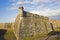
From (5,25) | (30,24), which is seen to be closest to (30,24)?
(30,24)

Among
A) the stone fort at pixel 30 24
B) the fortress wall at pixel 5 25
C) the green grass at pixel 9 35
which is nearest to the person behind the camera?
the stone fort at pixel 30 24

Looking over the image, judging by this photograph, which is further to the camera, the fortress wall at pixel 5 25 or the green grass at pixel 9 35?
the fortress wall at pixel 5 25

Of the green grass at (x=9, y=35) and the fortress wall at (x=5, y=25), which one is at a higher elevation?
the fortress wall at (x=5, y=25)

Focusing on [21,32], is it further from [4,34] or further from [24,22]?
[4,34]

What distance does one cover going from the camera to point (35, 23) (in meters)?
27.9

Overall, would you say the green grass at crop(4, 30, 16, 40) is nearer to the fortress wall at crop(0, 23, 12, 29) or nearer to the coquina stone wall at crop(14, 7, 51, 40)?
the coquina stone wall at crop(14, 7, 51, 40)

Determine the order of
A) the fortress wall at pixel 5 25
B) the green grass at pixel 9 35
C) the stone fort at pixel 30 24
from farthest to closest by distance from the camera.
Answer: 1. the fortress wall at pixel 5 25
2. the green grass at pixel 9 35
3. the stone fort at pixel 30 24

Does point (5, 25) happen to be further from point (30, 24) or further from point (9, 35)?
point (30, 24)

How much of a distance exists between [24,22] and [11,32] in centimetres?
337

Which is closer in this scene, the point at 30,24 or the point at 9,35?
the point at 30,24

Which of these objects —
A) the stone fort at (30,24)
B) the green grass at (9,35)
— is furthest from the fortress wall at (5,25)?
the stone fort at (30,24)

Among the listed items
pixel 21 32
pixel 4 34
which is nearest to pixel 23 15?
pixel 21 32

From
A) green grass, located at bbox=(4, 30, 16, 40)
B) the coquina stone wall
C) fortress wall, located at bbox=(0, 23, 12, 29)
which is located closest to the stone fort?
the coquina stone wall

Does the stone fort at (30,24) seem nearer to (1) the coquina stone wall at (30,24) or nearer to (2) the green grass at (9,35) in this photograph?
(1) the coquina stone wall at (30,24)
